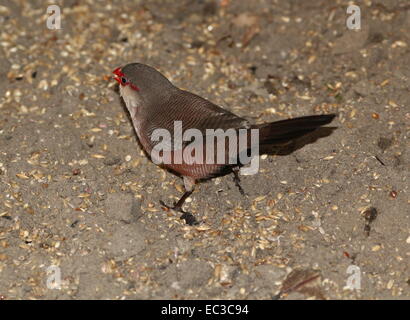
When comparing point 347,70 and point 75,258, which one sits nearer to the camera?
point 75,258

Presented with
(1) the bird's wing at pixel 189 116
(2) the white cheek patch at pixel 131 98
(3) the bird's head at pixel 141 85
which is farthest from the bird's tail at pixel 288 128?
(2) the white cheek patch at pixel 131 98

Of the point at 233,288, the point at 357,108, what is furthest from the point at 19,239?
the point at 357,108

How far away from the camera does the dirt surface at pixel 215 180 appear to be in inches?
185

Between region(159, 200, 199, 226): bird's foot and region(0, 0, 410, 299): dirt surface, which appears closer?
region(0, 0, 410, 299): dirt surface

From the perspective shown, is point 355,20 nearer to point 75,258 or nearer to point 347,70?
point 347,70

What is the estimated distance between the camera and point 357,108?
236 inches

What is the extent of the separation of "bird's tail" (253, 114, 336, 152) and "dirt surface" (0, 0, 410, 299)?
641 mm

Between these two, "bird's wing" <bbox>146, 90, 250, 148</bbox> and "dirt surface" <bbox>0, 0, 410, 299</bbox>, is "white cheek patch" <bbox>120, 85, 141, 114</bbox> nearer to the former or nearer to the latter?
"bird's wing" <bbox>146, 90, 250, 148</bbox>

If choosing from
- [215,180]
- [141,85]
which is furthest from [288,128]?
[141,85]

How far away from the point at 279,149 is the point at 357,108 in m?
0.95

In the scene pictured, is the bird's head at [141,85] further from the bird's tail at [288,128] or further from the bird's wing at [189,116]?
the bird's tail at [288,128]

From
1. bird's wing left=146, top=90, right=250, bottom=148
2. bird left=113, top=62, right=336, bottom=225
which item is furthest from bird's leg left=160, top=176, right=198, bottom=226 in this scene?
bird's wing left=146, top=90, right=250, bottom=148

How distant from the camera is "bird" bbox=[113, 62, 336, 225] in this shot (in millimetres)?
4852

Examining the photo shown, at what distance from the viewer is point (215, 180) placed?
5594 millimetres
